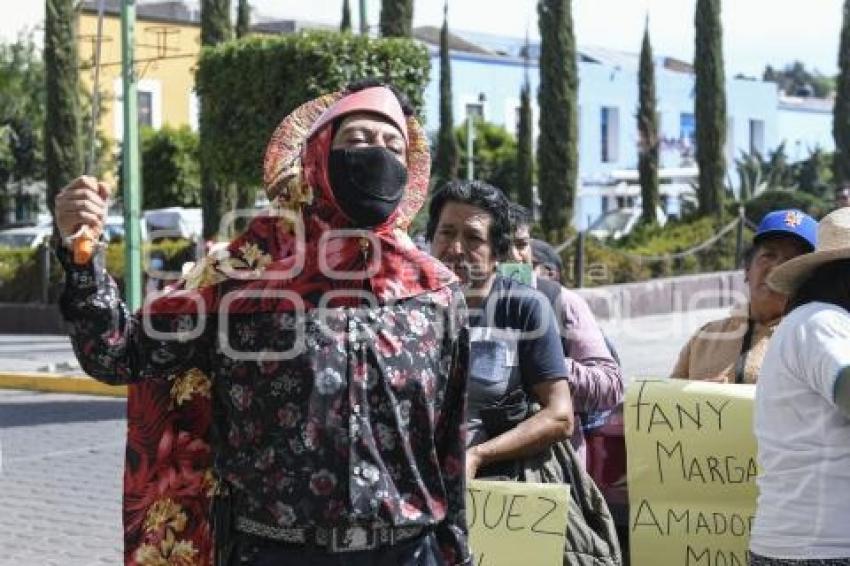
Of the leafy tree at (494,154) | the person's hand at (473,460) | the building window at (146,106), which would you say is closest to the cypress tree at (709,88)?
the leafy tree at (494,154)

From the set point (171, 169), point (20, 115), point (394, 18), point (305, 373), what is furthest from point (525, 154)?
point (305, 373)

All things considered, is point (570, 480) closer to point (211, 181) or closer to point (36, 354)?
point (36, 354)

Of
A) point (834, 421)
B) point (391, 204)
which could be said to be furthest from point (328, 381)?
point (834, 421)

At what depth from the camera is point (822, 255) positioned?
367 centimetres

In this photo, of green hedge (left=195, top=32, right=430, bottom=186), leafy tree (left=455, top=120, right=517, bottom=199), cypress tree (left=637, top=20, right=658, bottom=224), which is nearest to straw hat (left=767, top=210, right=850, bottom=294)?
green hedge (left=195, top=32, right=430, bottom=186)

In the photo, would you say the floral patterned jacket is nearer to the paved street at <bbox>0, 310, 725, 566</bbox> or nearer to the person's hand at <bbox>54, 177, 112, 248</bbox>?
the person's hand at <bbox>54, 177, 112, 248</bbox>

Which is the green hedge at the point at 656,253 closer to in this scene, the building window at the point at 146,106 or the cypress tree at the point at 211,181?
the cypress tree at the point at 211,181

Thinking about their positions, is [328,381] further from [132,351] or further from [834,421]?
[834,421]

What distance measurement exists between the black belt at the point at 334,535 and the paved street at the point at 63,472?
416cm

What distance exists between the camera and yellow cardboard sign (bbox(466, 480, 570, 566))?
14.4ft

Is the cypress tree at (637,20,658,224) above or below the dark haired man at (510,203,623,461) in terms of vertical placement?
above

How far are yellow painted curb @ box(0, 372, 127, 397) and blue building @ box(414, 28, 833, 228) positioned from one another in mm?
30785

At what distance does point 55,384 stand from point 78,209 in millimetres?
12431

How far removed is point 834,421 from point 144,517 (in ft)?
5.12
